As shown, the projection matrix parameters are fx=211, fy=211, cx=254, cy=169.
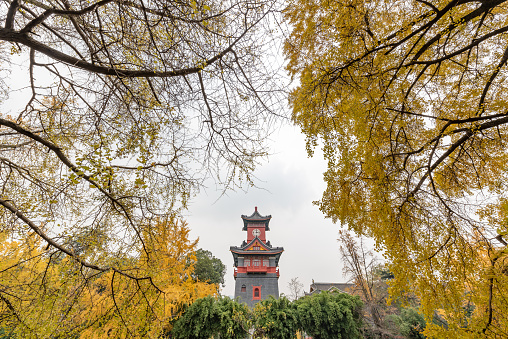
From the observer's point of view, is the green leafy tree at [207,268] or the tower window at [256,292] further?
the green leafy tree at [207,268]

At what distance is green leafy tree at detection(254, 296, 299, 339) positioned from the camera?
26.6 ft

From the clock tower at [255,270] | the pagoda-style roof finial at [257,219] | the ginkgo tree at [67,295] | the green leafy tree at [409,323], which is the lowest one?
the green leafy tree at [409,323]

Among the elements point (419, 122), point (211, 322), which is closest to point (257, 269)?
point (211, 322)

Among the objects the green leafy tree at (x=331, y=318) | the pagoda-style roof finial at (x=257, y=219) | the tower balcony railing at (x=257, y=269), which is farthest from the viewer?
the pagoda-style roof finial at (x=257, y=219)

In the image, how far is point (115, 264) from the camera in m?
2.77

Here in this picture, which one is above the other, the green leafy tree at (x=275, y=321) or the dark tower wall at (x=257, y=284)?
the dark tower wall at (x=257, y=284)

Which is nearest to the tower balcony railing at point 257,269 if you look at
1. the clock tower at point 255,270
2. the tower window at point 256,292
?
the clock tower at point 255,270

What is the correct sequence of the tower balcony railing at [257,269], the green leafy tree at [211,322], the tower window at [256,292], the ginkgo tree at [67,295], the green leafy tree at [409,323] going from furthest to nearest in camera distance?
the tower balcony railing at [257,269] < the tower window at [256,292] < the green leafy tree at [409,323] < the green leafy tree at [211,322] < the ginkgo tree at [67,295]

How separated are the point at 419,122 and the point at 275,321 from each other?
8.32 meters

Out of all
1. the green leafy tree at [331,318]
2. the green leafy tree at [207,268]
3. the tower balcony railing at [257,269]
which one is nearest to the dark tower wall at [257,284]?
the tower balcony railing at [257,269]

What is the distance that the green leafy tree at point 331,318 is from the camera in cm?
824

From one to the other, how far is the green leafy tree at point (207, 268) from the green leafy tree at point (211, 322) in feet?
40.7

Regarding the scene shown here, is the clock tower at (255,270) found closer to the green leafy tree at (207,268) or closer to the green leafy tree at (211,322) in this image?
the green leafy tree at (207,268)

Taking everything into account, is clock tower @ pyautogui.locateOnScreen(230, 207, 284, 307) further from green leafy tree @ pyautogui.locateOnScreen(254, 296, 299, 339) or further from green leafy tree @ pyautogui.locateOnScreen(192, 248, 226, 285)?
green leafy tree @ pyautogui.locateOnScreen(254, 296, 299, 339)
